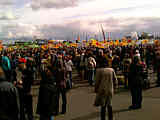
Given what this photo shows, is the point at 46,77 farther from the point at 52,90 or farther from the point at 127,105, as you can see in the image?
the point at 127,105

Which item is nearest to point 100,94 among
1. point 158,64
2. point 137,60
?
point 137,60

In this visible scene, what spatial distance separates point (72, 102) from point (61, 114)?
62.2 inches

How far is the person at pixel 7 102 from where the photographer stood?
3300 mm

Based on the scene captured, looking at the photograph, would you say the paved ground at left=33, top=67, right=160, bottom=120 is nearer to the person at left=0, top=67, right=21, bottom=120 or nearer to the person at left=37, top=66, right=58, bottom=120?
the person at left=37, top=66, right=58, bottom=120

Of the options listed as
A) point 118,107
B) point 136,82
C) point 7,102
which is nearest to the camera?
point 7,102

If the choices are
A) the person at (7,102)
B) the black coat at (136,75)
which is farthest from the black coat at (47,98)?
the black coat at (136,75)

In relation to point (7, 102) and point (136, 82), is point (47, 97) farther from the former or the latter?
point (136, 82)

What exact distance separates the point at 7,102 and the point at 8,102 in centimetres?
2

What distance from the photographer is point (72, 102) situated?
7855mm

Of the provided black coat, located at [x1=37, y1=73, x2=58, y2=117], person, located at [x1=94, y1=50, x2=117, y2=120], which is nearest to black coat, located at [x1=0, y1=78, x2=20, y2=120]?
black coat, located at [x1=37, y1=73, x2=58, y2=117]

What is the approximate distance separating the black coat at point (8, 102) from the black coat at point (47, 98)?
1013 mm

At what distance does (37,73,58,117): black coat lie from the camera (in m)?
4.45

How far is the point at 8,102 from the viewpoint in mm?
3357

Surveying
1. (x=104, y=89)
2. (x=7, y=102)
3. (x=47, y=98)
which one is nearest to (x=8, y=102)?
(x=7, y=102)
